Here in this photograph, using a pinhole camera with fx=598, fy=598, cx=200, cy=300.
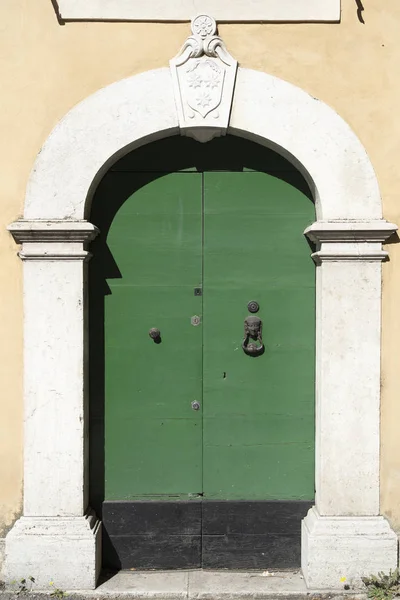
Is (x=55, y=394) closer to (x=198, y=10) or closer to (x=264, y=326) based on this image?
(x=264, y=326)

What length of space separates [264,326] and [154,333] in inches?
29.9

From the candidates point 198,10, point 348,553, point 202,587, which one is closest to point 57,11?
point 198,10

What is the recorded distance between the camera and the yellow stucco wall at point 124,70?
12.9 ft

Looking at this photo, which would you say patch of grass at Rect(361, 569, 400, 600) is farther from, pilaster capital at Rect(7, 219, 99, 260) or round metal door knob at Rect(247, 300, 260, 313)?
pilaster capital at Rect(7, 219, 99, 260)

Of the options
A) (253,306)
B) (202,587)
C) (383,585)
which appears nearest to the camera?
(383,585)

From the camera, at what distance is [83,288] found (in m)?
3.94

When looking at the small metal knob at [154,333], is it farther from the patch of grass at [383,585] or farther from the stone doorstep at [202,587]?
the patch of grass at [383,585]

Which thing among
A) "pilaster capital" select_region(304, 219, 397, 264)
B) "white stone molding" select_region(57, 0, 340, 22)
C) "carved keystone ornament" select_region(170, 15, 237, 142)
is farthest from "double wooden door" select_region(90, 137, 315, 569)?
"white stone molding" select_region(57, 0, 340, 22)

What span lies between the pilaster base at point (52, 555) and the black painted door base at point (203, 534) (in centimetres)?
29

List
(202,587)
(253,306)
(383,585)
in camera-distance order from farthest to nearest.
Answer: (253,306) → (202,587) → (383,585)

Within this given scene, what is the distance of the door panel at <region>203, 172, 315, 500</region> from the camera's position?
13.6 ft

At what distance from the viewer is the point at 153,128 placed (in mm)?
3920

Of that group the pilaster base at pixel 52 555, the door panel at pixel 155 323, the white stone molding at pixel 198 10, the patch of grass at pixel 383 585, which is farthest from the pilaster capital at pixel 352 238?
the pilaster base at pixel 52 555

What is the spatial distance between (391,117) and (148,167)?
1660 mm
